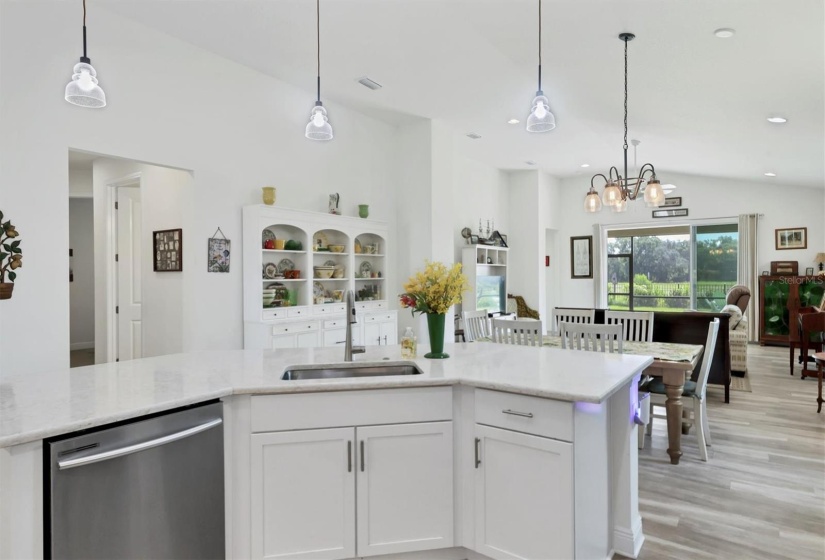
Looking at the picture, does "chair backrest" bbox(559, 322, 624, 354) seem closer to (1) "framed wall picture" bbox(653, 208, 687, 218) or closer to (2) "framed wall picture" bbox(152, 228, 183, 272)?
(2) "framed wall picture" bbox(152, 228, 183, 272)

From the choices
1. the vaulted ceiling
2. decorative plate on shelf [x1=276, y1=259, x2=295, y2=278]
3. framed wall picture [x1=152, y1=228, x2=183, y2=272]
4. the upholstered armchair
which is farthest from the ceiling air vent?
the upholstered armchair

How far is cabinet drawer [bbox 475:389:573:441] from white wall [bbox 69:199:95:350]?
867 centimetres

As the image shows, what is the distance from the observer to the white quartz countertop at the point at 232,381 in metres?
1.67

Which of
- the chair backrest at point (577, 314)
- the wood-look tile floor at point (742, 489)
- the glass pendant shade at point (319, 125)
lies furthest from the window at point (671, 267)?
the glass pendant shade at point (319, 125)

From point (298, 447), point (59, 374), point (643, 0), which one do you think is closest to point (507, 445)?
point (298, 447)

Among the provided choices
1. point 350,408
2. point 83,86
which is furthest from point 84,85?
point 350,408

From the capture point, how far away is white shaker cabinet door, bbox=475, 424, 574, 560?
1.96 m

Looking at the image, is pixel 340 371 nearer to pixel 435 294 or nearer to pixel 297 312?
pixel 435 294

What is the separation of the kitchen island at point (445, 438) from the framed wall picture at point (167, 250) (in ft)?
8.53

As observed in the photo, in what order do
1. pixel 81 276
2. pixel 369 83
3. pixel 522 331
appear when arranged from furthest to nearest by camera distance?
pixel 81 276
pixel 369 83
pixel 522 331

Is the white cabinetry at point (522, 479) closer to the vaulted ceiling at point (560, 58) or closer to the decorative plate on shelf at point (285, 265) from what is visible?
the vaulted ceiling at point (560, 58)

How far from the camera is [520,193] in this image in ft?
31.3

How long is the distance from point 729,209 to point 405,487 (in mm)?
9200

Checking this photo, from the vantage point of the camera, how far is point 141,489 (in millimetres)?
1763
